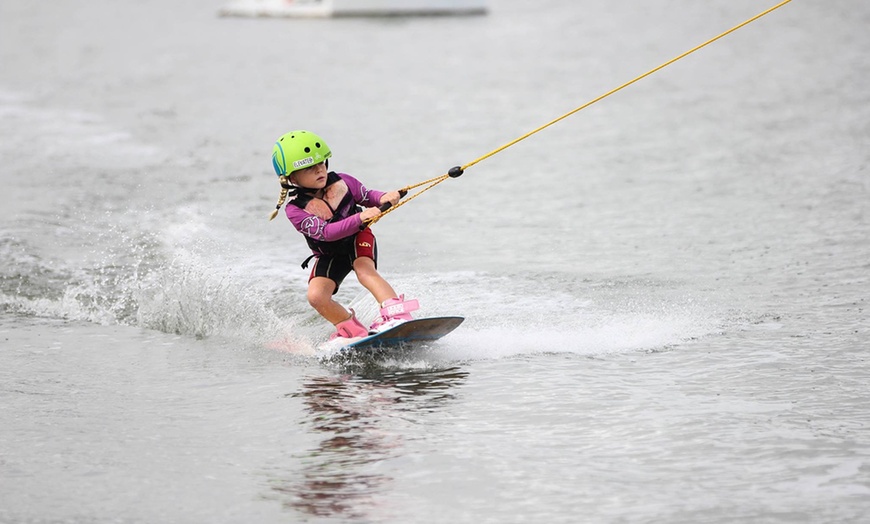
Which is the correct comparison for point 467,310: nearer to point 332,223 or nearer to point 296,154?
point 332,223

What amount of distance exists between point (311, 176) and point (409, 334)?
1.23 metres

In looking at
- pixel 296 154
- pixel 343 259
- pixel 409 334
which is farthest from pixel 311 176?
pixel 409 334

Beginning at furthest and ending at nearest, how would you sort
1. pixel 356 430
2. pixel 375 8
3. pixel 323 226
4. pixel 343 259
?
pixel 375 8, pixel 343 259, pixel 323 226, pixel 356 430

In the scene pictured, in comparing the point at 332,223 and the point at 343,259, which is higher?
the point at 332,223

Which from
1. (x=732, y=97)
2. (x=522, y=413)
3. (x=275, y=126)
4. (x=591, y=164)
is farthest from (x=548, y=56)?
(x=522, y=413)

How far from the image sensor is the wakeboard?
7777mm

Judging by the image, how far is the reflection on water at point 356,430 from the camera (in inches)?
225

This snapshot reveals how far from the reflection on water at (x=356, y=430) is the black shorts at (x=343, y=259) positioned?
0.87 meters

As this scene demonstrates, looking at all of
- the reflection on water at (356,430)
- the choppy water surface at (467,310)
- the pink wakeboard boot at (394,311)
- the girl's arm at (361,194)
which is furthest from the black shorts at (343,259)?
the reflection on water at (356,430)

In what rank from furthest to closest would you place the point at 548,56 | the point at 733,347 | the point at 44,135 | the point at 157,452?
the point at 548,56, the point at 44,135, the point at 733,347, the point at 157,452

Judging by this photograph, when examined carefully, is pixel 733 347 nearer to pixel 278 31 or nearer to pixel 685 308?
pixel 685 308

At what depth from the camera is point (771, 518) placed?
17.4 feet

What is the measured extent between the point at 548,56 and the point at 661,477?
2182 centimetres

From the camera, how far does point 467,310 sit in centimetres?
940
